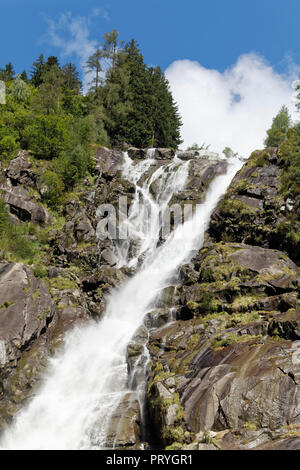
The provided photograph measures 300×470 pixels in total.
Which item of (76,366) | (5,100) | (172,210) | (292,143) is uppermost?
(5,100)

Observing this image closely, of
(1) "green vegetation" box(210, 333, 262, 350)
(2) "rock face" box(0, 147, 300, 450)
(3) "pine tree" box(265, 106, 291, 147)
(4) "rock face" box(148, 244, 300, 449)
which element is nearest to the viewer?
(4) "rock face" box(148, 244, 300, 449)

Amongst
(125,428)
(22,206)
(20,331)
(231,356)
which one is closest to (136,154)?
(22,206)

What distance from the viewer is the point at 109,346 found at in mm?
18078

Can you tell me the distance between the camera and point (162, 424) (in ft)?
34.6

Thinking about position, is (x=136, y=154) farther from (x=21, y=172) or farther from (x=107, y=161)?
(x=21, y=172)

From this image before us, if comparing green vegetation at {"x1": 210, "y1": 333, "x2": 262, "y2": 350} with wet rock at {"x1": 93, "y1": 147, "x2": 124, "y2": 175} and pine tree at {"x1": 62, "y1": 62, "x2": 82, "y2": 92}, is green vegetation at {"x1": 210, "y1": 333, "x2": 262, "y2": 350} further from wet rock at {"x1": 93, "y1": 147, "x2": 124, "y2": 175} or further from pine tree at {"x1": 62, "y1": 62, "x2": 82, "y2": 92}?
pine tree at {"x1": 62, "y1": 62, "x2": 82, "y2": 92}

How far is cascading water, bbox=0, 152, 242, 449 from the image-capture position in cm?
1284

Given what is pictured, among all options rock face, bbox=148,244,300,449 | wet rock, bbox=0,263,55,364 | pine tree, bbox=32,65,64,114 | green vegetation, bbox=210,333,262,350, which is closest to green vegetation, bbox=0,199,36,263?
wet rock, bbox=0,263,55,364

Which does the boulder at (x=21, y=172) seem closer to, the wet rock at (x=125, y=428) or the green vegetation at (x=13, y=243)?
the green vegetation at (x=13, y=243)

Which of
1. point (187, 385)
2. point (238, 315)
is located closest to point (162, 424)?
point (187, 385)
